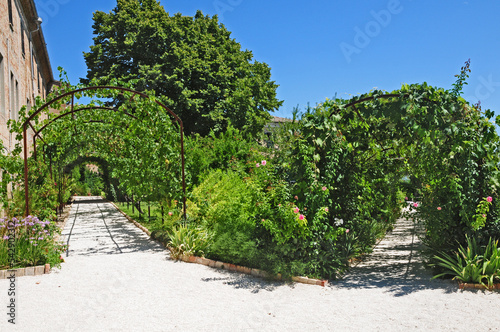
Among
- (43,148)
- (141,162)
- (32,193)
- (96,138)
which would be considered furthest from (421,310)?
(43,148)

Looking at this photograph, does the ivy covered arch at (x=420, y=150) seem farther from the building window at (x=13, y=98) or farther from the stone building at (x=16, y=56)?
the building window at (x=13, y=98)

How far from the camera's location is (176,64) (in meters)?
21.2

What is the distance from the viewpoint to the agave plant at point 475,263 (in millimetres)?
5387

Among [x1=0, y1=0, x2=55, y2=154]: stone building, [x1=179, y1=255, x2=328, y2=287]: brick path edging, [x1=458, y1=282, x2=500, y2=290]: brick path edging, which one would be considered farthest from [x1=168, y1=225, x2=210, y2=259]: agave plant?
[x1=0, y1=0, x2=55, y2=154]: stone building

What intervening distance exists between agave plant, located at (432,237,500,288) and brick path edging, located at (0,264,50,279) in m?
6.63

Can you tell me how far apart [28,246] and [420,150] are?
7.28 metres

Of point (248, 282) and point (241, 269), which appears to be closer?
point (248, 282)

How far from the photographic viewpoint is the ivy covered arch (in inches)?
225

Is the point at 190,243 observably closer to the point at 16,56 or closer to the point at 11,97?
the point at 11,97

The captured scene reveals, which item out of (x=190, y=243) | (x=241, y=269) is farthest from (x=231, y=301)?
(x=190, y=243)

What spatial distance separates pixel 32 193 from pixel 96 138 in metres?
4.05

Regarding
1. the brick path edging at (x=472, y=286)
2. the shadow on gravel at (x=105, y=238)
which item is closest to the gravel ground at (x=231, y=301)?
the brick path edging at (x=472, y=286)

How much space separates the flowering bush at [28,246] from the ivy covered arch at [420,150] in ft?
15.9

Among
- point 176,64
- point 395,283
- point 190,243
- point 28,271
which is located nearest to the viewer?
point 395,283
